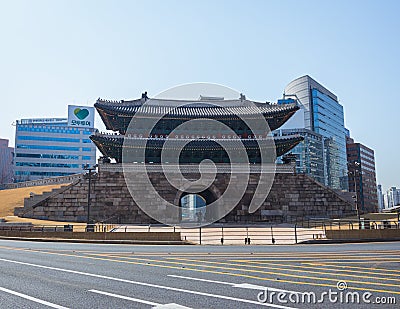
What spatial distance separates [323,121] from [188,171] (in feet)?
272

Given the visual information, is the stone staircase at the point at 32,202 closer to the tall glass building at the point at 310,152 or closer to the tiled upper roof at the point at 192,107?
the tiled upper roof at the point at 192,107

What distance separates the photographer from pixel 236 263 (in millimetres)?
12344

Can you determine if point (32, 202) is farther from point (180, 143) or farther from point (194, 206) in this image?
point (194, 206)

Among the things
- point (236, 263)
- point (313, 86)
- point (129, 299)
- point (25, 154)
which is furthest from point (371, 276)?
point (313, 86)

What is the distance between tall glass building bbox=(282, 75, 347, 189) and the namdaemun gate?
6283cm

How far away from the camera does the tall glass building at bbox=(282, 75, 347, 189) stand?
108750 millimetres

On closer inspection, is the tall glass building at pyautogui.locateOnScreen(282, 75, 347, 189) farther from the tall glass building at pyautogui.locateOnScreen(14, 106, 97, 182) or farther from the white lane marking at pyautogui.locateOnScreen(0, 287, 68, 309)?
the white lane marking at pyautogui.locateOnScreen(0, 287, 68, 309)

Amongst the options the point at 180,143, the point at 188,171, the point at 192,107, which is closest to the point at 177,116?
the point at 180,143

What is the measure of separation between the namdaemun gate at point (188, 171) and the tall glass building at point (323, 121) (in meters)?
62.8

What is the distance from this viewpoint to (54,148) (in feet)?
313

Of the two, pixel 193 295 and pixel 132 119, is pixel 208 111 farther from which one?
pixel 193 295

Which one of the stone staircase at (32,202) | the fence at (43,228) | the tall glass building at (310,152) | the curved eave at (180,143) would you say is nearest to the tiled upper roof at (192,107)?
the curved eave at (180,143)

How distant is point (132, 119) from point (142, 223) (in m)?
12.1

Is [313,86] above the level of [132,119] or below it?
above
